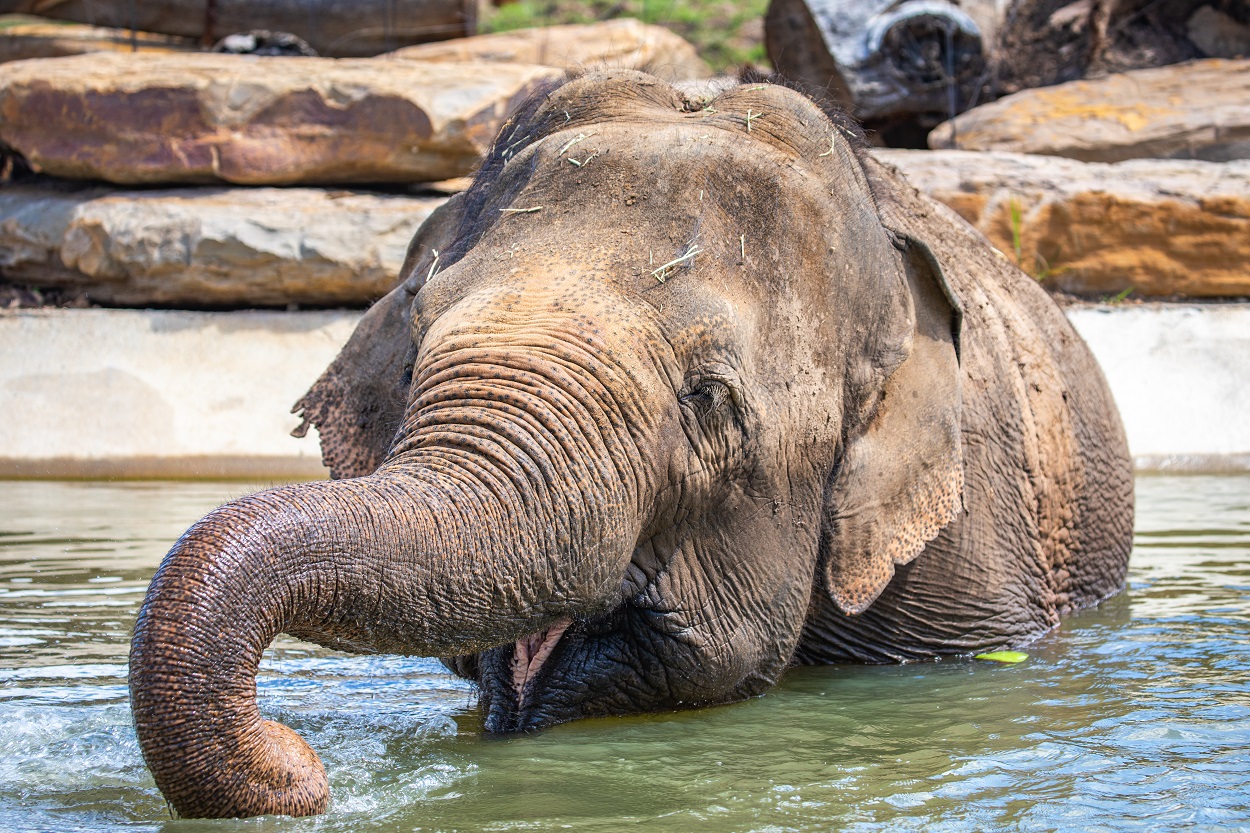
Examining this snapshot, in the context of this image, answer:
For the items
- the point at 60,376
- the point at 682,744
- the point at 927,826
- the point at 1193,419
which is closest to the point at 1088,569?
the point at 682,744

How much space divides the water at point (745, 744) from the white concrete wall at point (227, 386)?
3704 mm

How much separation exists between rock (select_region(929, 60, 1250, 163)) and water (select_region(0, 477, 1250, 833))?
6938 mm

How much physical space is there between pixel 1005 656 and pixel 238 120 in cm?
738

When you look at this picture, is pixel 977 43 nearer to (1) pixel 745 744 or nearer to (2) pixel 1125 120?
(2) pixel 1125 120

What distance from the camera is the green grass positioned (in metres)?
20.3

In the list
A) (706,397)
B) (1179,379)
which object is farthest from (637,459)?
(1179,379)

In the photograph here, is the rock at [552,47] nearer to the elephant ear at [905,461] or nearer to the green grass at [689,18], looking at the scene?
the green grass at [689,18]

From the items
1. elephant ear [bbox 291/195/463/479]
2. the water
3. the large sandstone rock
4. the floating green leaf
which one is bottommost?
the floating green leaf

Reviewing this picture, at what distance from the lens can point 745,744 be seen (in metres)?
4.16

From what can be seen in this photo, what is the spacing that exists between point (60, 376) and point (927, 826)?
7936 mm

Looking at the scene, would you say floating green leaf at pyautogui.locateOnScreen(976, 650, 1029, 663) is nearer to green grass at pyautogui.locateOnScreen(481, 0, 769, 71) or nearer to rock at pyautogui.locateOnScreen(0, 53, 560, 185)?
rock at pyautogui.locateOnScreen(0, 53, 560, 185)

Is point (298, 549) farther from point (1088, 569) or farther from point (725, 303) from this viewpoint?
point (1088, 569)

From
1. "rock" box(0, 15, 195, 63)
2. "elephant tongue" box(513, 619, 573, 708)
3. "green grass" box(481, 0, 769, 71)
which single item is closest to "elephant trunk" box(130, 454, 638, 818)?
"elephant tongue" box(513, 619, 573, 708)

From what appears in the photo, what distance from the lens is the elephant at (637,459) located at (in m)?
3.11
